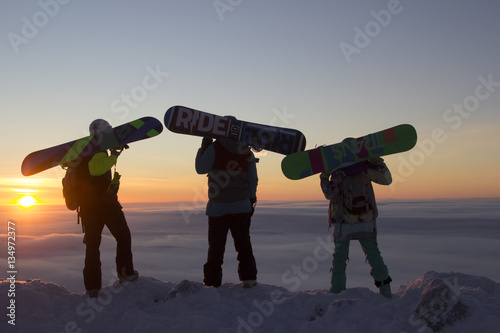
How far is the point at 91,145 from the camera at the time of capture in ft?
15.4

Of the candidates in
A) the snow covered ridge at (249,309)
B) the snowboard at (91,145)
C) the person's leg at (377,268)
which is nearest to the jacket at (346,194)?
the person's leg at (377,268)

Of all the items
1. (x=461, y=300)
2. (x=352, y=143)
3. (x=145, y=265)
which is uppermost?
(x=352, y=143)

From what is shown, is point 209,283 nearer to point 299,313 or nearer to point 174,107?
point 299,313

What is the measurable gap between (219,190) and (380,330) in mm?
2435

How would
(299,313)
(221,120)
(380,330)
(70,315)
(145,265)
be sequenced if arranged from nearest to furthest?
(380,330) < (299,313) < (70,315) < (221,120) < (145,265)

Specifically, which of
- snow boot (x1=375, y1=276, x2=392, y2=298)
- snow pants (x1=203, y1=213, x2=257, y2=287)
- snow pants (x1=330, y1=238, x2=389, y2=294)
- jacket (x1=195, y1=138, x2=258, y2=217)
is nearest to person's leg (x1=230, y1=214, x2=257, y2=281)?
snow pants (x1=203, y1=213, x2=257, y2=287)

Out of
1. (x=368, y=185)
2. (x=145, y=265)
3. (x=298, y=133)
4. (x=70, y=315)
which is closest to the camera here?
(x=70, y=315)

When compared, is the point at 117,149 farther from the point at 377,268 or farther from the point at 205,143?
the point at 377,268

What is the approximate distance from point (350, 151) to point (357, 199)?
2.08 feet

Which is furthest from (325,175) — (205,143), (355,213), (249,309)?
(249,309)

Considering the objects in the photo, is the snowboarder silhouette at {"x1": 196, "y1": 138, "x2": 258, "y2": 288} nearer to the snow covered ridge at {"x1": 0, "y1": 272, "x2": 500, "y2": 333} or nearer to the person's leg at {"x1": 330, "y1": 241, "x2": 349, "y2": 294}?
the snow covered ridge at {"x1": 0, "y1": 272, "x2": 500, "y2": 333}

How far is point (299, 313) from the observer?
366 cm

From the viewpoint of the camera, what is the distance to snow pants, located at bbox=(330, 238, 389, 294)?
433 centimetres

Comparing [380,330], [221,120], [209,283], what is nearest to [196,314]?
[209,283]
